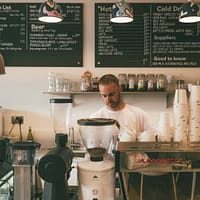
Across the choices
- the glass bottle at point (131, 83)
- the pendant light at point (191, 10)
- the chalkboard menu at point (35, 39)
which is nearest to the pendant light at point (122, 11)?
the pendant light at point (191, 10)

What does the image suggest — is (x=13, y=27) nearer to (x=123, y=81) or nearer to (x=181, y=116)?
(x=123, y=81)

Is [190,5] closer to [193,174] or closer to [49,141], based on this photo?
[193,174]

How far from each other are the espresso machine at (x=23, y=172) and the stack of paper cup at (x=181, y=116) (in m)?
0.65

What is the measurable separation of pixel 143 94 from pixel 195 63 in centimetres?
66

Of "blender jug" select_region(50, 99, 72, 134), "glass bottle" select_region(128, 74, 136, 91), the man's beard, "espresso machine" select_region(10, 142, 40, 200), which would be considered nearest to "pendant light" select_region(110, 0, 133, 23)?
the man's beard

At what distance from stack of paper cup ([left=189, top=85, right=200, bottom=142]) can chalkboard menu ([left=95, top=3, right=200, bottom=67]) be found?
2.31m

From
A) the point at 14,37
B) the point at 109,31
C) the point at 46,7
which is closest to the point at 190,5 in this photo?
the point at 46,7

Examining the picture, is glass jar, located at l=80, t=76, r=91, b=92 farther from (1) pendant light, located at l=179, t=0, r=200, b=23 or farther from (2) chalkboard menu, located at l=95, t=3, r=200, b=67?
(1) pendant light, located at l=179, t=0, r=200, b=23

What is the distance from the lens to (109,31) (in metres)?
3.82

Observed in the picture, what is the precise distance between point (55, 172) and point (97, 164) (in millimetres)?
192

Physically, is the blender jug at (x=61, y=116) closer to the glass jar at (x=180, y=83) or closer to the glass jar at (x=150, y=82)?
the glass jar at (x=150, y=82)

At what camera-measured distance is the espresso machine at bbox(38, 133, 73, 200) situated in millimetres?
1370

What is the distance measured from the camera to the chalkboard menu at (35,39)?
3.84 m

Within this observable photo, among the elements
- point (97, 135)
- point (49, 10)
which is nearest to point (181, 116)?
point (97, 135)
